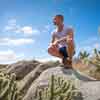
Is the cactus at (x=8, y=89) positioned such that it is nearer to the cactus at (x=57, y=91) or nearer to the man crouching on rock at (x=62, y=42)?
the cactus at (x=57, y=91)

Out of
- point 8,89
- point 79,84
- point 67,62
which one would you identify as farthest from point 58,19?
point 8,89

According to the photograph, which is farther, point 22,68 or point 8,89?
point 22,68

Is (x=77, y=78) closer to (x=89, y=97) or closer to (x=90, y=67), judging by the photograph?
(x=89, y=97)

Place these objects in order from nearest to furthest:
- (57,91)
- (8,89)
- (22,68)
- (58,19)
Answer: (8,89) → (57,91) → (58,19) → (22,68)

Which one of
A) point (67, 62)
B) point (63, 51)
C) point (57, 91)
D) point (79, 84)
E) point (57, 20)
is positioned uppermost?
point (57, 20)

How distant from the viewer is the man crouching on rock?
7508 millimetres

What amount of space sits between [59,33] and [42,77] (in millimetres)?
1480

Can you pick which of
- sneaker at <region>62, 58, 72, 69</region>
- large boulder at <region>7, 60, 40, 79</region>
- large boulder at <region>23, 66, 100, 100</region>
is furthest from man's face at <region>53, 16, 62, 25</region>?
large boulder at <region>7, 60, 40, 79</region>

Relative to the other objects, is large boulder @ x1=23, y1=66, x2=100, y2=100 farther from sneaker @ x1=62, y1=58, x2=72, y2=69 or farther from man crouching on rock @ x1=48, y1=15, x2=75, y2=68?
man crouching on rock @ x1=48, y1=15, x2=75, y2=68

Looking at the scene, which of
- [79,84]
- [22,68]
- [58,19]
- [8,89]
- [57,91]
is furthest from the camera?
[22,68]

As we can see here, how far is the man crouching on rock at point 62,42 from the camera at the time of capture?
296 inches

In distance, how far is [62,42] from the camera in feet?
24.7

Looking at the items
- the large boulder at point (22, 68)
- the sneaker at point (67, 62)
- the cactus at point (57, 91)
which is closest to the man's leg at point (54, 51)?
the sneaker at point (67, 62)

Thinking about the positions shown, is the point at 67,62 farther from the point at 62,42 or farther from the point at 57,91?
the point at 57,91
